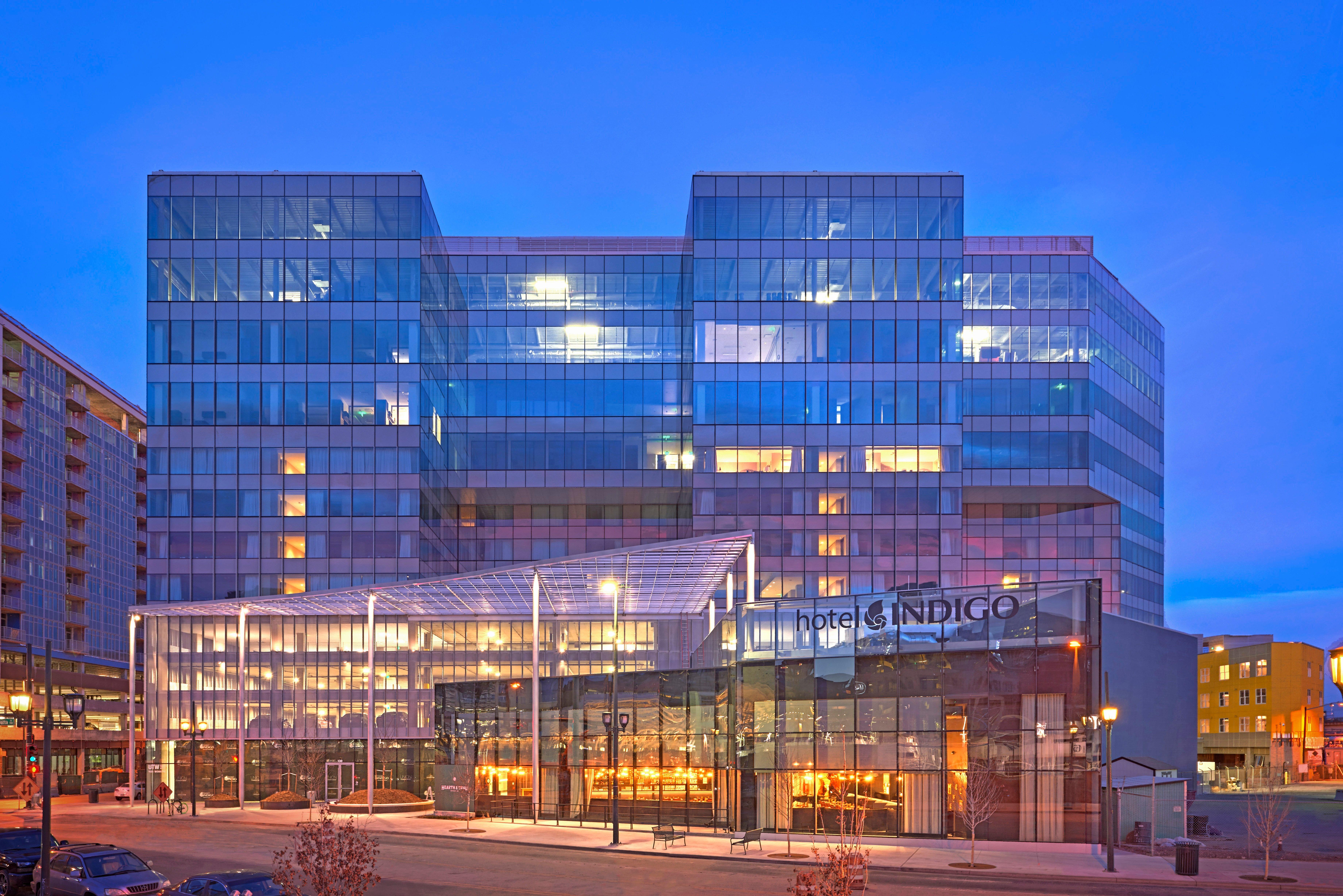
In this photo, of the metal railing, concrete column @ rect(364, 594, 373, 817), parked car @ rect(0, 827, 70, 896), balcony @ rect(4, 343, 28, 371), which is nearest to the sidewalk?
concrete column @ rect(364, 594, 373, 817)

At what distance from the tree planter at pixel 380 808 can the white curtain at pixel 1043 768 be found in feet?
99.1

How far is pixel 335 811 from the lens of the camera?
52.7 metres

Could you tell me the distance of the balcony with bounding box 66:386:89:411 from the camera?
11112 centimetres

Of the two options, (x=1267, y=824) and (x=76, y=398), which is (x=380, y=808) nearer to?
(x=1267, y=824)

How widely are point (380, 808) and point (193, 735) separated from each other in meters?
12.0

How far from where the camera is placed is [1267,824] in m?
31.0

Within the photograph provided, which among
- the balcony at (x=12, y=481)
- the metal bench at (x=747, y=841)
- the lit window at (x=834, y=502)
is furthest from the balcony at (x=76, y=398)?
the metal bench at (x=747, y=841)

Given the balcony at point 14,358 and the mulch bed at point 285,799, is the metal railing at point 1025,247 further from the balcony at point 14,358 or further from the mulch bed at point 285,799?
the balcony at point 14,358

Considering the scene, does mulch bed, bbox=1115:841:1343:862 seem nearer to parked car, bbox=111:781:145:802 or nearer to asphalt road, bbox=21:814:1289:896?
asphalt road, bbox=21:814:1289:896

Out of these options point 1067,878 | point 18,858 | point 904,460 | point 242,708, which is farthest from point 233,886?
point 904,460

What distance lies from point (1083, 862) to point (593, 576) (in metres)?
26.9

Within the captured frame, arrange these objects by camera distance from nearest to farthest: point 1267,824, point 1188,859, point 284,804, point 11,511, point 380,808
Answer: point 1267,824
point 1188,859
point 380,808
point 284,804
point 11,511

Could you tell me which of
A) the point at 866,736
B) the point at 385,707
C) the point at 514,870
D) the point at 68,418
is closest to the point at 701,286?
the point at 385,707

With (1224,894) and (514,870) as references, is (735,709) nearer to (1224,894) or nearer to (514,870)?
(514,870)
